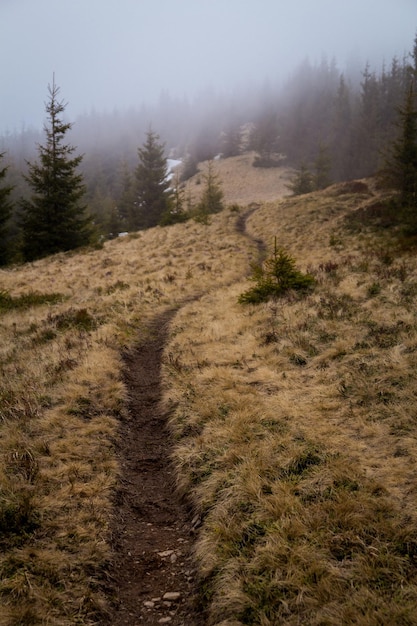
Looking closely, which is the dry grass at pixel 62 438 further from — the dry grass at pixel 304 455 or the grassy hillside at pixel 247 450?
the dry grass at pixel 304 455

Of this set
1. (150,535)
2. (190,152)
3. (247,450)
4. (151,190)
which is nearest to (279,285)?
(247,450)

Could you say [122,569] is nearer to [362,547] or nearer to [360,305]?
[362,547]

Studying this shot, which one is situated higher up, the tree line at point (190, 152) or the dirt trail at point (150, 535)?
the tree line at point (190, 152)

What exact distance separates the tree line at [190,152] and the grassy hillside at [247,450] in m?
17.3

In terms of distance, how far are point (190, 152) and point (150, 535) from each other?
10643 cm

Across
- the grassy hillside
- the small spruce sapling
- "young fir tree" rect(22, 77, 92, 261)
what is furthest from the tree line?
the grassy hillside

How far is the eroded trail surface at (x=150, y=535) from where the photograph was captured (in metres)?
3.49

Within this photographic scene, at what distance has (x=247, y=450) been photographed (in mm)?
5027

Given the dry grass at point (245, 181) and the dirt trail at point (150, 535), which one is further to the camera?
the dry grass at point (245, 181)

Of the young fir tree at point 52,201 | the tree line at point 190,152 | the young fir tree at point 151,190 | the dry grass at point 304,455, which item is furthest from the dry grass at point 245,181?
the dry grass at point 304,455

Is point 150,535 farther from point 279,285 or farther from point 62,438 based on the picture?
point 279,285

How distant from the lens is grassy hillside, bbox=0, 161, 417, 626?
127 inches

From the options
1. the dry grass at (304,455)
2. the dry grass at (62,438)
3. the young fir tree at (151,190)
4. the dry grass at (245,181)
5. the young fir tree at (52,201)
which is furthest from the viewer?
the dry grass at (245,181)

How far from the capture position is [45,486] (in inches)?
179
